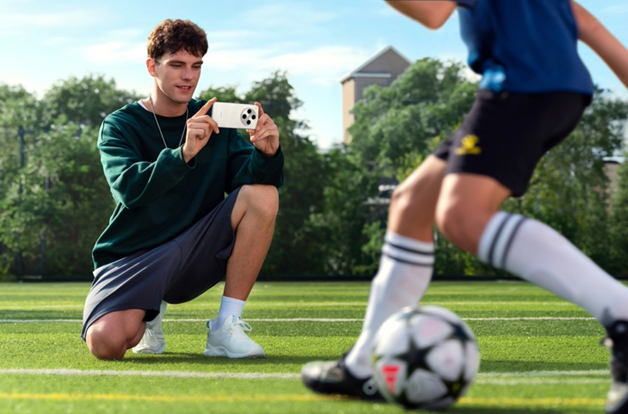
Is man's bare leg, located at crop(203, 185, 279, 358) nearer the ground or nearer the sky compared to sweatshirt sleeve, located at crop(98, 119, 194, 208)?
nearer the ground

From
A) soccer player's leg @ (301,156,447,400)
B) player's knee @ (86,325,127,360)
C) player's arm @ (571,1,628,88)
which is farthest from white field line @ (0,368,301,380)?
player's arm @ (571,1,628,88)

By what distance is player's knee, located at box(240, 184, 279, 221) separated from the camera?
165 inches

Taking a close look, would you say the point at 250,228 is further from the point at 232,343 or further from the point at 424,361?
the point at 424,361

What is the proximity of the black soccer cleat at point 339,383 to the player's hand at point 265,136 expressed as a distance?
1.67 meters

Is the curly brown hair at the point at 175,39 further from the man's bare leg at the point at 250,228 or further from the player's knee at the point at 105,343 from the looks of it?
the player's knee at the point at 105,343

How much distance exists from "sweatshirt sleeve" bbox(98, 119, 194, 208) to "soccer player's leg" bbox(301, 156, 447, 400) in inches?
54.7

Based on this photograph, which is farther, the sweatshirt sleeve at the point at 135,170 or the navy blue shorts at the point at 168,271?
the navy blue shorts at the point at 168,271

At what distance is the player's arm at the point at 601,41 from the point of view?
106 inches

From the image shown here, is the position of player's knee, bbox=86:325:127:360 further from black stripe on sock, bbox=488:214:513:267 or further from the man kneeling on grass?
black stripe on sock, bbox=488:214:513:267

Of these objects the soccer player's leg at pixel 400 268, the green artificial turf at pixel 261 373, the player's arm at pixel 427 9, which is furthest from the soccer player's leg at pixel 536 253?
the player's arm at pixel 427 9

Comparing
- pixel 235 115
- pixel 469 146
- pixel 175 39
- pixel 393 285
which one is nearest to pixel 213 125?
pixel 235 115

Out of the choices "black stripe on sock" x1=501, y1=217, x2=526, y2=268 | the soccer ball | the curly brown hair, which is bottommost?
the soccer ball

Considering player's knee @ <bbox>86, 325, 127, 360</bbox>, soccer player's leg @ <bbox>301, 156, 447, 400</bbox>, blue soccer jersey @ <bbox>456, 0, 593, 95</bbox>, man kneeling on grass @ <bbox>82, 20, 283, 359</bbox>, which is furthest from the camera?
man kneeling on grass @ <bbox>82, 20, 283, 359</bbox>

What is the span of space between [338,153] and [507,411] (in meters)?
22.7
